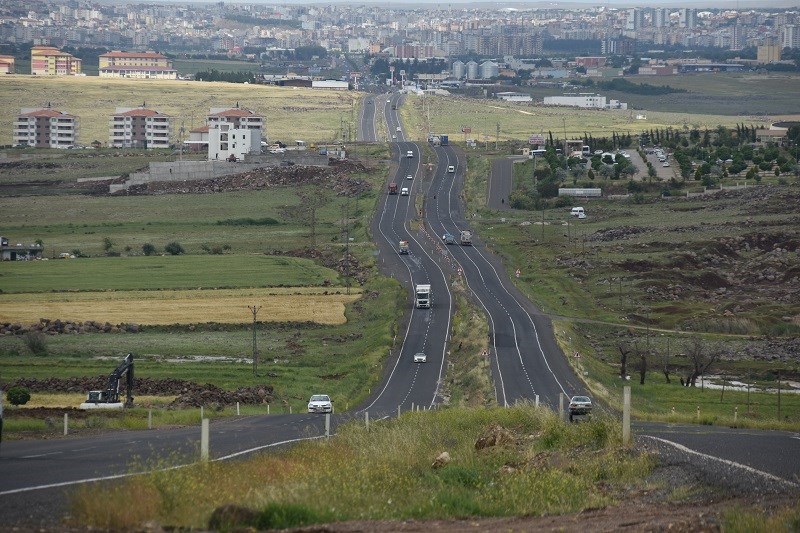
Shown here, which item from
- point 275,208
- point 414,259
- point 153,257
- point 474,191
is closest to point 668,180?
point 474,191

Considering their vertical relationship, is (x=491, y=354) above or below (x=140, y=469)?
below

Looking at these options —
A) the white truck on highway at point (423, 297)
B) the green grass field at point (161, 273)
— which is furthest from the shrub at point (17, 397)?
the green grass field at point (161, 273)

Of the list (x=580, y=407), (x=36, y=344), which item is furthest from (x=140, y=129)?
(x=580, y=407)

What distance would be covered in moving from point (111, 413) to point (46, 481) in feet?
54.8

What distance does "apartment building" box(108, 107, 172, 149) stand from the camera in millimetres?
167750

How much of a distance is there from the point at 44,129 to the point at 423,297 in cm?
10597

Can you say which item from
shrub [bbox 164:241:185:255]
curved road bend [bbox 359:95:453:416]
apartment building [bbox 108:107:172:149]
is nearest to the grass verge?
curved road bend [bbox 359:95:453:416]

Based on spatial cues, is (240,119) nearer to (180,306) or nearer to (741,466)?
(180,306)

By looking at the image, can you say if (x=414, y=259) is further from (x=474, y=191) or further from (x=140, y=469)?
(x=140, y=469)

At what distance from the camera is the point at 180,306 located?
6975cm

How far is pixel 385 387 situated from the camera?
50.9 metres

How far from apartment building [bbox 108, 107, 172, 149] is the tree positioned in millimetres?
111856

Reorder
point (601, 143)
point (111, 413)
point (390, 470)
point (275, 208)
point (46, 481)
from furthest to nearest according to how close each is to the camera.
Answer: point (601, 143)
point (275, 208)
point (111, 413)
point (390, 470)
point (46, 481)

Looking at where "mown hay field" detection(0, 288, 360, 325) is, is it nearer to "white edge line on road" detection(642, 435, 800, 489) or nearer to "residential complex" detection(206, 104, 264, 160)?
"white edge line on road" detection(642, 435, 800, 489)
